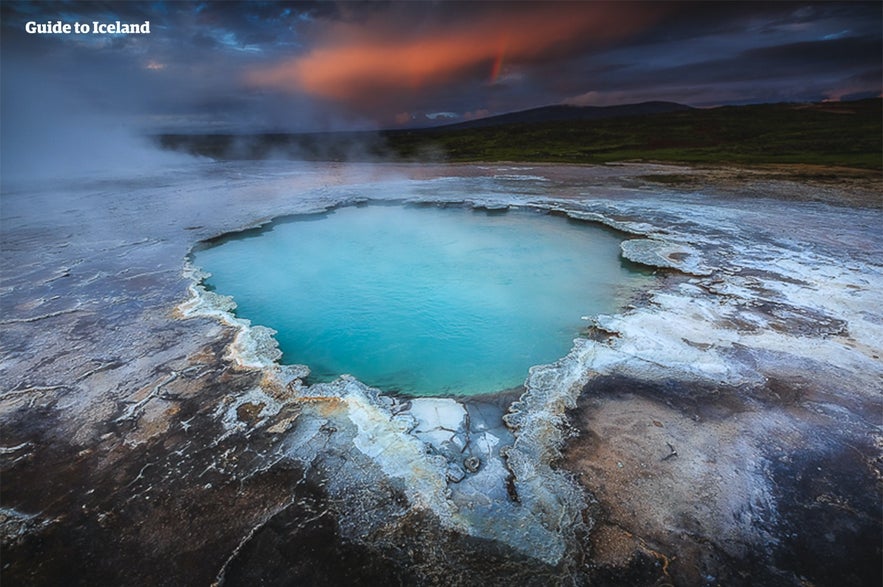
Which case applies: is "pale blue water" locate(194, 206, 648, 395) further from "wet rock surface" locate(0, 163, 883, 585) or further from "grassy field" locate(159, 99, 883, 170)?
"grassy field" locate(159, 99, 883, 170)

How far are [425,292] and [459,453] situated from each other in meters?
3.87

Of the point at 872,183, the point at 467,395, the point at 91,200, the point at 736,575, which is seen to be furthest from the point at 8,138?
the point at 872,183

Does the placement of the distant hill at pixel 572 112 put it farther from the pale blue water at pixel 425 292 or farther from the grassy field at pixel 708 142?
the pale blue water at pixel 425 292

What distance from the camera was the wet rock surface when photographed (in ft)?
7.95

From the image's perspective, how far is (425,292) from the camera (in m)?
6.86

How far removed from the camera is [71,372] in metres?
4.19

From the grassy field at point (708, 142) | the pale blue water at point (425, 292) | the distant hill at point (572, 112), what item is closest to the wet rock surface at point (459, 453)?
the pale blue water at point (425, 292)

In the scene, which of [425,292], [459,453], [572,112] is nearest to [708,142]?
[425,292]

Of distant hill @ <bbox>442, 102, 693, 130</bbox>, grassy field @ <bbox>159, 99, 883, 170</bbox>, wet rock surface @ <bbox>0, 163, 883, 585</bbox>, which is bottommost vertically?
wet rock surface @ <bbox>0, 163, 883, 585</bbox>

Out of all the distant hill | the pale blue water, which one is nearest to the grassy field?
the pale blue water

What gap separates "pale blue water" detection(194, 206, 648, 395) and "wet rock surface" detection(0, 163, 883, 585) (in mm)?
580

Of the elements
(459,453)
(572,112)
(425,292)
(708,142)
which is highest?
(572,112)

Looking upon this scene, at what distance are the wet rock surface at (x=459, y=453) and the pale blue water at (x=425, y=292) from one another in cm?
58

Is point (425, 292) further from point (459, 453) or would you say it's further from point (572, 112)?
point (572, 112)
